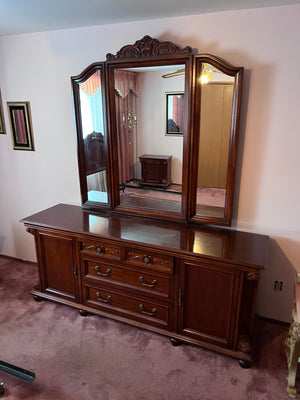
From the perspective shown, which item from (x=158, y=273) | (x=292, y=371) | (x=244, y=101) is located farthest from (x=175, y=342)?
(x=244, y=101)

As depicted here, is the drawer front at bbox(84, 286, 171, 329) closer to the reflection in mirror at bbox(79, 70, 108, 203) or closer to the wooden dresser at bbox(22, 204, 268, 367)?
the wooden dresser at bbox(22, 204, 268, 367)

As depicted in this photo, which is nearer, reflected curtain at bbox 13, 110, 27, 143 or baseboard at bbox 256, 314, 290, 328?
baseboard at bbox 256, 314, 290, 328

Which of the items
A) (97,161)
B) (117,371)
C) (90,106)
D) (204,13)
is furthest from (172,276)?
(204,13)

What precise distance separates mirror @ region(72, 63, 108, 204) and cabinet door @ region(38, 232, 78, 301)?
489mm

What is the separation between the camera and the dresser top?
1902mm

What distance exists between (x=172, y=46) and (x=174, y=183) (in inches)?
38.9

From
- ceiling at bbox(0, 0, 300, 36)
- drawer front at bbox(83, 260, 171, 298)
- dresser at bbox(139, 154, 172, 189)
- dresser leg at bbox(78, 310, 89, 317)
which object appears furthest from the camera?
dresser leg at bbox(78, 310, 89, 317)

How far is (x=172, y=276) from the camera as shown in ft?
6.69

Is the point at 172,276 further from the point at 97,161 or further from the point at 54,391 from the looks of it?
the point at 97,161

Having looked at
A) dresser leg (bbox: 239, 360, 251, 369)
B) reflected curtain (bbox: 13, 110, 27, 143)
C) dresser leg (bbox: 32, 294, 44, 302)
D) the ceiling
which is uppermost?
the ceiling

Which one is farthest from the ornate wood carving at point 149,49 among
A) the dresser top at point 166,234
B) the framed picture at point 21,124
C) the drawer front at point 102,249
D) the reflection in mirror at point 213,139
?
the drawer front at point 102,249

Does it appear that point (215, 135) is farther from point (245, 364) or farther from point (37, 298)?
point (37, 298)

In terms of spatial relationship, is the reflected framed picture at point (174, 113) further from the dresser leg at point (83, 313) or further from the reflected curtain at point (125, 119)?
the dresser leg at point (83, 313)

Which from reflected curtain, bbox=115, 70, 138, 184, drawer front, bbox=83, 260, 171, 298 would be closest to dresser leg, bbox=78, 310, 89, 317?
drawer front, bbox=83, 260, 171, 298
